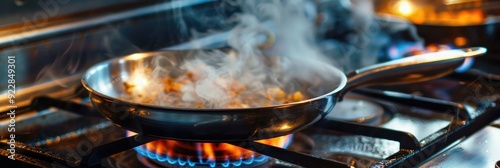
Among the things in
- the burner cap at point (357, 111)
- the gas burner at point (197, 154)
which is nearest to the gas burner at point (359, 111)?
the burner cap at point (357, 111)

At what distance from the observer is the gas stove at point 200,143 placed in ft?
2.68

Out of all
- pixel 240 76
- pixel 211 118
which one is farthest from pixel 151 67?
pixel 211 118

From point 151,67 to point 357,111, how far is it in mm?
383

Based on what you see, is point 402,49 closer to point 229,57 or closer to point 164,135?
point 229,57

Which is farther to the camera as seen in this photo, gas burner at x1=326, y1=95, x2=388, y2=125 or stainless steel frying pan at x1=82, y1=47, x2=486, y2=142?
gas burner at x1=326, y1=95, x2=388, y2=125

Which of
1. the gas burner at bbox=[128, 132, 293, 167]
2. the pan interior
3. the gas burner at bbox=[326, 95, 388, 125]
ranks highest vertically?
the pan interior

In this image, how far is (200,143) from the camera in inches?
32.3

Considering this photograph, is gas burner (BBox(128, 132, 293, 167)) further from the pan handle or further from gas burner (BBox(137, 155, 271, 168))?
the pan handle

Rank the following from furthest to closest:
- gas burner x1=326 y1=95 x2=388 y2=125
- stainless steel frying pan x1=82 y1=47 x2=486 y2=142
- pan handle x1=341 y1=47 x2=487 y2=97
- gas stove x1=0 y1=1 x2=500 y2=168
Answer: gas burner x1=326 y1=95 x2=388 y2=125
pan handle x1=341 y1=47 x2=487 y2=97
gas stove x1=0 y1=1 x2=500 y2=168
stainless steel frying pan x1=82 y1=47 x2=486 y2=142

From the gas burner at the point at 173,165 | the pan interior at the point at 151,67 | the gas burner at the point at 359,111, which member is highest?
the pan interior at the point at 151,67

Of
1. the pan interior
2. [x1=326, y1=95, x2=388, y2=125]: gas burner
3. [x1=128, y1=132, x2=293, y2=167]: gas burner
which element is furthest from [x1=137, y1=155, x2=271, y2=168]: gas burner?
[x1=326, y1=95, x2=388, y2=125]: gas burner

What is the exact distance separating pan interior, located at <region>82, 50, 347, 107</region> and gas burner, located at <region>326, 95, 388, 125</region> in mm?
79

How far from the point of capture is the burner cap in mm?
1057

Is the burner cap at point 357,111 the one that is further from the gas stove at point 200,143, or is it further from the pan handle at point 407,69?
the pan handle at point 407,69
